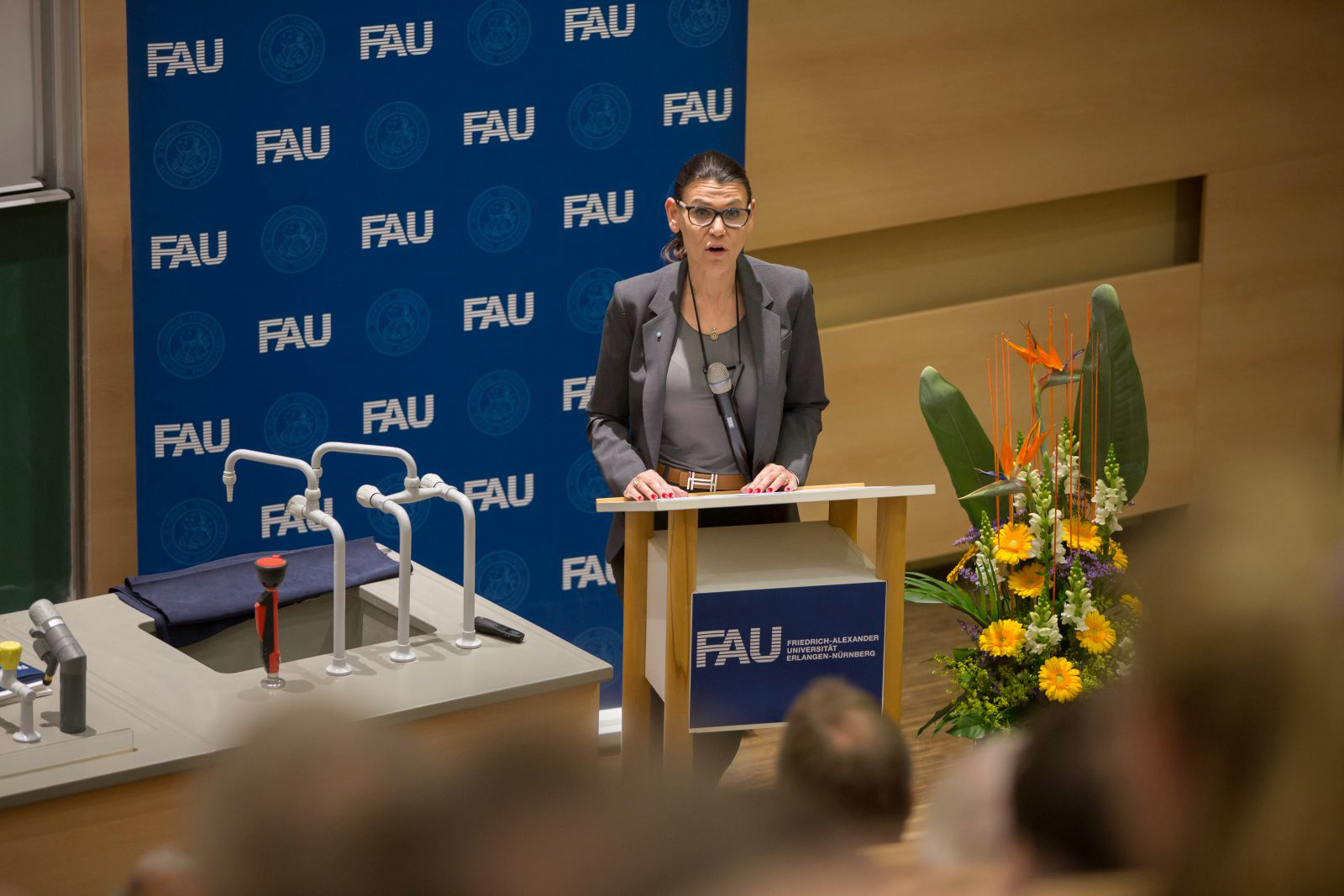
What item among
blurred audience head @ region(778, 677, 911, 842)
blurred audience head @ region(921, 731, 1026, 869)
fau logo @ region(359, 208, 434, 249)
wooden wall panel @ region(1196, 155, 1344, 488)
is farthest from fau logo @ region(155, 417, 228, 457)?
wooden wall panel @ region(1196, 155, 1344, 488)

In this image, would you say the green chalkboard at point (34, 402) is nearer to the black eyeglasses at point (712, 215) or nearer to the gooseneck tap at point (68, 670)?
the gooseneck tap at point (68, 670)

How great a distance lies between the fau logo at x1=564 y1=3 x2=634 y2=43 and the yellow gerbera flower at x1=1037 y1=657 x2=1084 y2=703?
2100 mm

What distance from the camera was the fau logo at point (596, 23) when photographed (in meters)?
4.17

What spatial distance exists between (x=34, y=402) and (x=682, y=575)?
180 centimetres

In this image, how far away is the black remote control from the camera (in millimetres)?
3127

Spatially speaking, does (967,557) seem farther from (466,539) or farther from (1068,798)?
(1068,798)

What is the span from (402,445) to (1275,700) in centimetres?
382

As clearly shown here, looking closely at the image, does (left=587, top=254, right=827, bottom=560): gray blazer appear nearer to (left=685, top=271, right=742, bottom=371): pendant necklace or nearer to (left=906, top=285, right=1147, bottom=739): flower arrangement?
(left=685, top=271, right=742, bottom=371): pendant necklace

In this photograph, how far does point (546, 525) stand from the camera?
4430mm

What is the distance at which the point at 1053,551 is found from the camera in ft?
10.1

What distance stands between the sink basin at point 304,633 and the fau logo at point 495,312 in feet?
3.60

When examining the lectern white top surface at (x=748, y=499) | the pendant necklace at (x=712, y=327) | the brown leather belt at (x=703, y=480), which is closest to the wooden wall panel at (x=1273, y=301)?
the pendant necklace at (x=712, y=327)

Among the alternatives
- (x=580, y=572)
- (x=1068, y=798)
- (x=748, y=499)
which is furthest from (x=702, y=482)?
(x=1068, y=798)

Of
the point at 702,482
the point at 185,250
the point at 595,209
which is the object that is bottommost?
the point at 702,482
